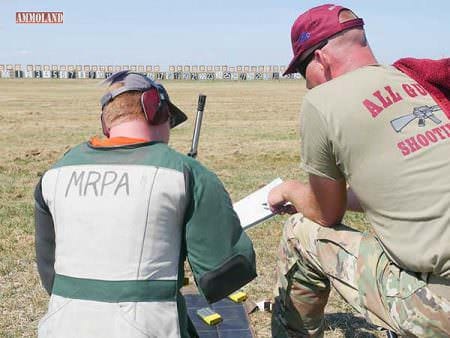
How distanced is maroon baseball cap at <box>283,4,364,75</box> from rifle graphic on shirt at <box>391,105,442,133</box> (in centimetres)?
48

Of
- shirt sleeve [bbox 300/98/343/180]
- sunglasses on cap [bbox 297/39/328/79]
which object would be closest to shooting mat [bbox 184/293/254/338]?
shirt sleeve [bbox 300/98/343/180]

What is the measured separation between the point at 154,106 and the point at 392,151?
0.85m

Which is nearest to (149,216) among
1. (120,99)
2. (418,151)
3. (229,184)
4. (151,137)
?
(151,137)

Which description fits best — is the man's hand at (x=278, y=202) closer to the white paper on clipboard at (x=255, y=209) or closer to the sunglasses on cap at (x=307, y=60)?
the white paper on clipboard at (x=255, y=209)

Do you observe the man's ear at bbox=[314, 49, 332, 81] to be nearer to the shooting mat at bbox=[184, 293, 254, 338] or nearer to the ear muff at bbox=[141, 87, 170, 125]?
the ear muff at bbox=[141, 87, 170, 125]

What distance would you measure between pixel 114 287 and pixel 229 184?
5.68 m

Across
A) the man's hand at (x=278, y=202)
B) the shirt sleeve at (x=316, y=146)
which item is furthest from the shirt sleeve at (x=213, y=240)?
the man's hand at (x=278, y=202)

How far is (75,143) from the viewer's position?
1170 centimetres

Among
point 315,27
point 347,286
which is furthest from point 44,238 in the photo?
point 315,27

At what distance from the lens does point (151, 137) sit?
6.61 ft

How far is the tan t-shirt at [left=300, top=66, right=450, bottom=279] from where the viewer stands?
2078 millimetres

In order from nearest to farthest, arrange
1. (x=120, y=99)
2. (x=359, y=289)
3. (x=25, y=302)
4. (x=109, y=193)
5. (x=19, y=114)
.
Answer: (x=109, y=193)
(x=120, y=99)
(x=359, y=289)
(x=25, y=302)
(x=19, y=114)

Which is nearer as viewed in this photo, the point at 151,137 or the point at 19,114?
the point at 151,137

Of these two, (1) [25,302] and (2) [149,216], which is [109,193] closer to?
(2) [149,216]
